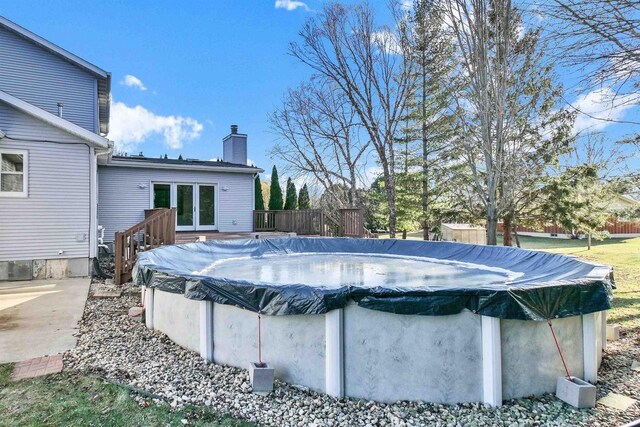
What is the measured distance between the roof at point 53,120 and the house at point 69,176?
18 millimetres

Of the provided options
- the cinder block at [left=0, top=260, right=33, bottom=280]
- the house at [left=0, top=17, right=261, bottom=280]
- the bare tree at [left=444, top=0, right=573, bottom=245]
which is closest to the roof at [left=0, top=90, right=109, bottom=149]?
the house at [left=0, top=17, right=261, bottom=280]

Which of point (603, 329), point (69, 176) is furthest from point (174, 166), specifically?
point (603, 329)

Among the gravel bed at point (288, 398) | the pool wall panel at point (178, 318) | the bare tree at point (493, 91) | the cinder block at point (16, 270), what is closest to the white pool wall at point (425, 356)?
the gravel bed at point (288, 398)

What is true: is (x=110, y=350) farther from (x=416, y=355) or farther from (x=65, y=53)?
(x=65, y=53)

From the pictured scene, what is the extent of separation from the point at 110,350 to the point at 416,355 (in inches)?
126

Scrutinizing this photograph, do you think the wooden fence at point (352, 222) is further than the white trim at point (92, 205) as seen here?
Yes

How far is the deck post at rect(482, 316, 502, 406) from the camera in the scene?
299 centimetres

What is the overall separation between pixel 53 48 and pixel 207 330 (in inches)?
424

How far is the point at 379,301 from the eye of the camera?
3.05 meters

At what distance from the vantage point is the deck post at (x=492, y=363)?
2990mm

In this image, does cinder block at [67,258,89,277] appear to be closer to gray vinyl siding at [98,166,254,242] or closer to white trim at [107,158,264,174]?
gray vinyl siding at [98,166,254,242]

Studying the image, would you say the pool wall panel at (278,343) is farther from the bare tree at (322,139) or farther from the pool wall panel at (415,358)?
the bare tree at (322,139)

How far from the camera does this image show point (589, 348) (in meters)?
3.36

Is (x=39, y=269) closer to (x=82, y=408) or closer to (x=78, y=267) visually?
(x=78, y=267)
